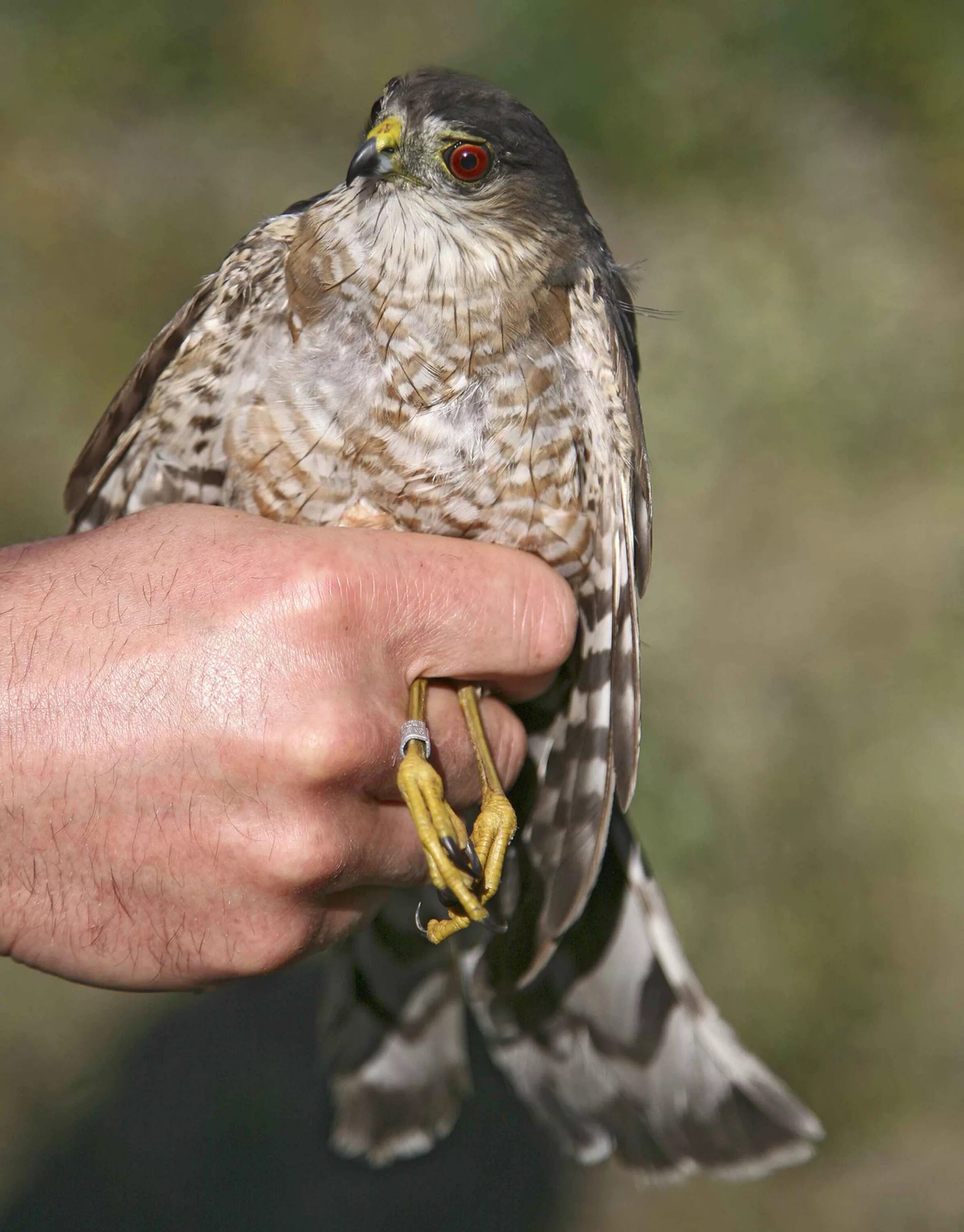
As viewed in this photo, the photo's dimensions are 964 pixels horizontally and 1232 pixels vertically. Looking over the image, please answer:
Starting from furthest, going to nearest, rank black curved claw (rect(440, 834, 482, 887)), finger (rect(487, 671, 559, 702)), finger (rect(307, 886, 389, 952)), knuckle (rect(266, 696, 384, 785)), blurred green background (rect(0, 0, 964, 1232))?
blurred green background (rect(0, 0, 964, 1232))
finger (rect(487, 671, 559, 702))
black curved claw (rect(440, 834, 482, 887))
finger (rect(307, 886, 389, 952))
knuckle (rect(266, 696, 384, 785))

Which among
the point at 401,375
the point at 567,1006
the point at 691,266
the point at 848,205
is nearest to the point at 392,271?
the point at 401,375

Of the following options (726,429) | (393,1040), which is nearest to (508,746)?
(393,1040)

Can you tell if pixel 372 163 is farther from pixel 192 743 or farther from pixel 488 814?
pixel 488 814

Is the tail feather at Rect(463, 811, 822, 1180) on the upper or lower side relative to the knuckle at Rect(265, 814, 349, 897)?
lower

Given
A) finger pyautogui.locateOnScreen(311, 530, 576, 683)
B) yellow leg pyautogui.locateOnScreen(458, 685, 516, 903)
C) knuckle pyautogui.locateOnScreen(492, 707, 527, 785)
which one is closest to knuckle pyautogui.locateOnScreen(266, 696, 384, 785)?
finger pyautogui.locateOnScreen(311, 530, 576, 683)

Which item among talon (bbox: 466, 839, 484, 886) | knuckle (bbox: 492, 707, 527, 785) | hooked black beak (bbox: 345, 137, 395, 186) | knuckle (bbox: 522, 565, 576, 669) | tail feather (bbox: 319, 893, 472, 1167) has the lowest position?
tail feather (bbox: 319, 893, 472, 1167)

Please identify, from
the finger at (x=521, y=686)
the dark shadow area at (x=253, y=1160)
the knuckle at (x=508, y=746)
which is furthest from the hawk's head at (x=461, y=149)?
the dark shadow area at (x=253, y=1160)

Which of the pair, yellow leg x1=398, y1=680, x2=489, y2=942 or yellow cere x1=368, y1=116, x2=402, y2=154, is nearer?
yellow leg x1=398, y1=680, x2=489, y2=942

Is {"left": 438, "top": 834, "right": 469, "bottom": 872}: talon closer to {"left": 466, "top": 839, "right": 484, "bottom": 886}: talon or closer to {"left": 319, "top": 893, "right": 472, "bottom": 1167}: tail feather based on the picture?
{"left": 466, "top": 839, "right": 484, "bottom": 886}: talon
